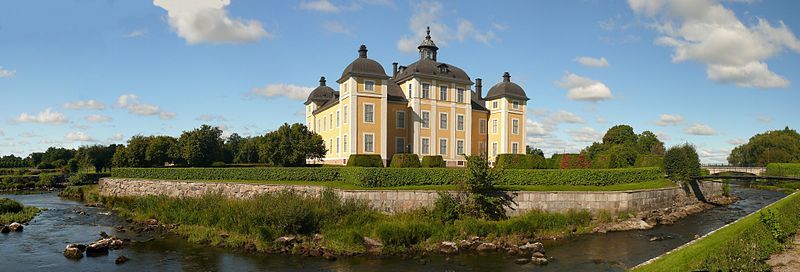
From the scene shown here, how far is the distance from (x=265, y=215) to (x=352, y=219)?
161 inches

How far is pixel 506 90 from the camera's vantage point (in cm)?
4747

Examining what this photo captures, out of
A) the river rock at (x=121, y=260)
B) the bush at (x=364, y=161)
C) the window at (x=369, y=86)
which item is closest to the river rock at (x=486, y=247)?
the bush at (x=364, y=161)

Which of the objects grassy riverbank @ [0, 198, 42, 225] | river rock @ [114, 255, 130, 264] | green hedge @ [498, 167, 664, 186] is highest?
green hedge @ [498, 167, 664, 186]

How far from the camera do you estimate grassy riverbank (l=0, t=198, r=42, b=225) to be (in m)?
28.3

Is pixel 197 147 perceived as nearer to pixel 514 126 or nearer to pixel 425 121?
pixel 425 121

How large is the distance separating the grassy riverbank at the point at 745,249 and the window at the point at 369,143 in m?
27.1

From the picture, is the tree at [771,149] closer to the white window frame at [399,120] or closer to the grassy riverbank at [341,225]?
the white window frame at [399,120]

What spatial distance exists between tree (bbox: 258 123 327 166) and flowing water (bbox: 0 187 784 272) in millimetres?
13296

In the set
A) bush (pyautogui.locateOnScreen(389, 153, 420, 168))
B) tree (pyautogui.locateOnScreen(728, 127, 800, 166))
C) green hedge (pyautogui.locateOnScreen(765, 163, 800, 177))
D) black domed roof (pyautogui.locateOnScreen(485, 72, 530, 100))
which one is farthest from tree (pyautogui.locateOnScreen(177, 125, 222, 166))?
tree (pyautogui.locateOnScreen(728, 127, 800, 166))

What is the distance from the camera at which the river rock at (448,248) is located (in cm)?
2016

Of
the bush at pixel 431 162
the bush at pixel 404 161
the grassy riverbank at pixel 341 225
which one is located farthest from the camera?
the bush at pixel 431 162

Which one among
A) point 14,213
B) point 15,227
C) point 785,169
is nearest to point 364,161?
Answer: point 15,227

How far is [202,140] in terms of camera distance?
165 ft

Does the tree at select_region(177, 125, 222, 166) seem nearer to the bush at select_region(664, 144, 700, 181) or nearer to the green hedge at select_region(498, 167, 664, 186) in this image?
the green hedge at select_region(498, 167, 664, 186)
